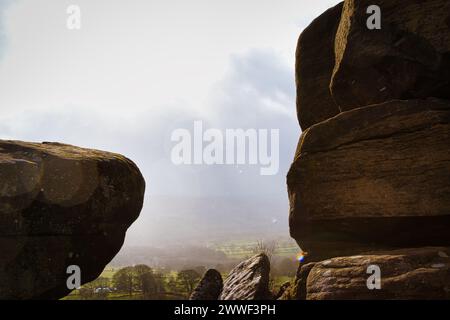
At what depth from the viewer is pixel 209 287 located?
13984 millimetres

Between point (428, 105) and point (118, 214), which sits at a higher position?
point (428, 105)

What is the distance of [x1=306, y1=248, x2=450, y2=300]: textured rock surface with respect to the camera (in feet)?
24.8

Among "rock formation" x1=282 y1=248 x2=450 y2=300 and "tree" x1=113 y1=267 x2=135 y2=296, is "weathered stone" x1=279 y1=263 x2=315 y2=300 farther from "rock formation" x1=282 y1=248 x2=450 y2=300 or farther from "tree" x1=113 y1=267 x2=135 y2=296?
"tree" x1=113 y1=267 x2=135 y2=296

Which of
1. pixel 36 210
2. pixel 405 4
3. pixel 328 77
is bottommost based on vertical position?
pixel 36 210

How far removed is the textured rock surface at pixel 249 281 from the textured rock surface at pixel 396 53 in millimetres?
7071

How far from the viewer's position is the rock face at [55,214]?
455 inches

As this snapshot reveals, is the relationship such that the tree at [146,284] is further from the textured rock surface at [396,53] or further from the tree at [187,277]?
the textured rock surface at [396,53]

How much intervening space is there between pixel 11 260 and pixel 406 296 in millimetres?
12038

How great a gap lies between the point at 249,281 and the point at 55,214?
24.8ft

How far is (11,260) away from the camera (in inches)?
452

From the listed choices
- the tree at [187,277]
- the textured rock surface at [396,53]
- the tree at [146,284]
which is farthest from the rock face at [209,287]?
the tree at [146,284]
